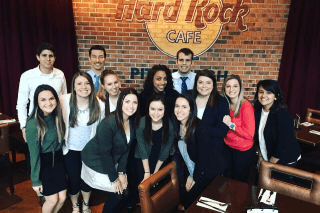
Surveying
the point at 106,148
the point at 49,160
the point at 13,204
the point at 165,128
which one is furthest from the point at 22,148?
the point at 165,128

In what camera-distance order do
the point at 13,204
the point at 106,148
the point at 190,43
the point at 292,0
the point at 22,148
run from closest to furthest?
the point at 106,148 < the point at 13,204 < the point at 22,148 < the point at 292,0 < the point at 190,43

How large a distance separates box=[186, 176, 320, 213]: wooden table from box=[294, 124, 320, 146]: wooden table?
1.50 metres

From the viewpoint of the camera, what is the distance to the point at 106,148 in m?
2.15

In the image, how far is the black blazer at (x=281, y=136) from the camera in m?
2.26

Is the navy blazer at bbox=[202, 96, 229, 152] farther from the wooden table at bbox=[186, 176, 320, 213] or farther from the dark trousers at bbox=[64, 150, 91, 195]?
the dark trousers at bbox=[64, 150, 91, 195]

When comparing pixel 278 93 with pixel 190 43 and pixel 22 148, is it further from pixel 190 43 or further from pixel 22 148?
pixel 22 148

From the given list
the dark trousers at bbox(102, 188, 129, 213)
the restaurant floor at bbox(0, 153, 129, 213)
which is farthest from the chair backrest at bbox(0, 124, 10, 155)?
the dark trousers at bbox(102, 188, 129, 213)

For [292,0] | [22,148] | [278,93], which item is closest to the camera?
[278,93]

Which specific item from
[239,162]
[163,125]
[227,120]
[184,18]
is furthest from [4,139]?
[184,18]

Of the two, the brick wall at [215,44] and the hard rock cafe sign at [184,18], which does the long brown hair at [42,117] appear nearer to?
the brick wall at [215,44]

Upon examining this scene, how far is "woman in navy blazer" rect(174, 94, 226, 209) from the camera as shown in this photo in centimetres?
212

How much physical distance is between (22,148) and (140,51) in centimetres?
235

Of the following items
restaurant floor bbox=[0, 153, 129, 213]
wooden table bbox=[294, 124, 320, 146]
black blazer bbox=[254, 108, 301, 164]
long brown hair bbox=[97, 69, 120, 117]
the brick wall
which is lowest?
restaurant floor bbox=[0, 153, 129, 213]

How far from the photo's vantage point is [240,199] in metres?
1.65
